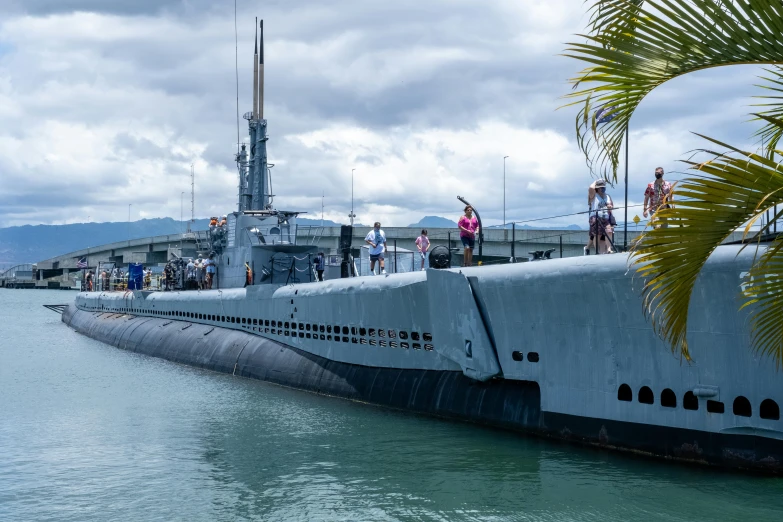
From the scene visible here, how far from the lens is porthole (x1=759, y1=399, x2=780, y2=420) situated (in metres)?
10.5

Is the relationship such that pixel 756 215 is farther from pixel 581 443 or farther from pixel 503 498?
pixel 581 443

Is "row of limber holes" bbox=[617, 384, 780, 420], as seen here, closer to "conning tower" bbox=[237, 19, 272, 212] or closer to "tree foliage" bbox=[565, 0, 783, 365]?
"tree foliage" bbox=[565, 0, 783, 365]

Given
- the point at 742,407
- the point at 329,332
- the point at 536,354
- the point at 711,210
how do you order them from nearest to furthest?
the point at 711,210
the point at 742,407
the point at 536,354
the point at 329,332

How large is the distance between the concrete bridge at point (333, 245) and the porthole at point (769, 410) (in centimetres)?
239

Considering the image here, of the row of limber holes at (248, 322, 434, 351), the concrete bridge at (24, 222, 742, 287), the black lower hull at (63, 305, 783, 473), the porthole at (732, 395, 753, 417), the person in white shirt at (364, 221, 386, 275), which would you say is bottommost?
the black lower hull at (63, 305, 783, 473)

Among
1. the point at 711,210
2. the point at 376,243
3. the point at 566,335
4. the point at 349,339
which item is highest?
the point at 376,243

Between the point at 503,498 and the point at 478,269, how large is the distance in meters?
5.32

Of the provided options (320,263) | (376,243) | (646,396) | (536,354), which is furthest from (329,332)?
(646,396)

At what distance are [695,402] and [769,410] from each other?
1.01 m

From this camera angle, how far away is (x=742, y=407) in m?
10.9

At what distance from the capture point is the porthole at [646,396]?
1185cm

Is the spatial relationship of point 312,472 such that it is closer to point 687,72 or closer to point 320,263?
point 687,72

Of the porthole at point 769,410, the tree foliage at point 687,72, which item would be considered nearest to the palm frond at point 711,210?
the tree foliage at point 687,72

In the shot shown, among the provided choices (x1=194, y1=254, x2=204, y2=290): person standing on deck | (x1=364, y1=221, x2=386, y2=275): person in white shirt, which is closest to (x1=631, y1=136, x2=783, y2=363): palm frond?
(x1=364, y1=221, x2=386, y2=275): person in white shirt
